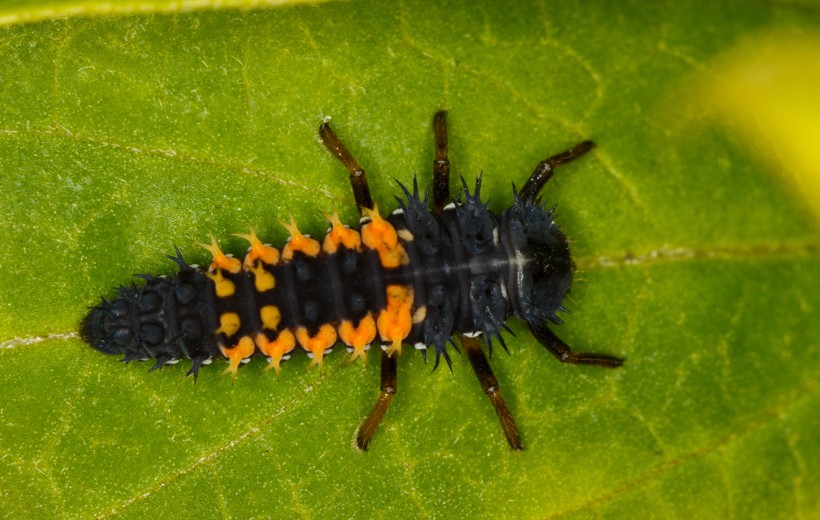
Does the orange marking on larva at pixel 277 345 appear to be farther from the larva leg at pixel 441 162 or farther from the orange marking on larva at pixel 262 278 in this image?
the larva leg at pixel 441 162

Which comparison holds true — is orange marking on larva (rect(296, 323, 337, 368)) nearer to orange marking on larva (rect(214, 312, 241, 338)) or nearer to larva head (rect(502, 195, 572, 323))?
orange marking on larva (rect(214, 312, 241, 338))

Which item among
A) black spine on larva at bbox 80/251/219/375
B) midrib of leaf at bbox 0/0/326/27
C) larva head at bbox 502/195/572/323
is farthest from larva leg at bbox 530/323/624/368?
midrib of leaf at bbox 0/0/326/27

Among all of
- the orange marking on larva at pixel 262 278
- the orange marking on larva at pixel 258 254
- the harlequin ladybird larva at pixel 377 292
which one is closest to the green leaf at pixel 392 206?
the harlequin ladybird larva at pixel 377 292

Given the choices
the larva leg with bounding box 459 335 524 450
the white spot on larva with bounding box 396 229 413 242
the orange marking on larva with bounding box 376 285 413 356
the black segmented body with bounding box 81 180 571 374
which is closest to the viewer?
the black segmented body with bounding box 81 180 571 374

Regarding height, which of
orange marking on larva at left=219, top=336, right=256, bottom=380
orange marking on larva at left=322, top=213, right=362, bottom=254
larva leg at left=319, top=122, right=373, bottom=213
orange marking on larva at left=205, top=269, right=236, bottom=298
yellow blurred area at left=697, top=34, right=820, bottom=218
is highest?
yellow blurred area at left=697, top=34, right=820, bottom=218

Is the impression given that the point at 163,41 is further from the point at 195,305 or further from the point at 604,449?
the point at 604,449

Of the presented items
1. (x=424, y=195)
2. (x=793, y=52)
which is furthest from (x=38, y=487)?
(x=793, y=52)
